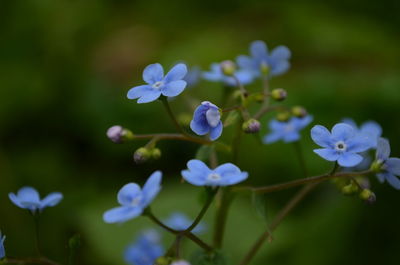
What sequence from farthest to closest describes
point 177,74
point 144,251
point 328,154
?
point 144,251 → point 177,74 → point 328,154

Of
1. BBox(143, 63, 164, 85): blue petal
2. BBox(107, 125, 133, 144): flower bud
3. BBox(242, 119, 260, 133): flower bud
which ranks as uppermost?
BBox(143, 63, 164, 85): blue petal

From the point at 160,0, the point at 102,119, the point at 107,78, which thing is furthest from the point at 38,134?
the point at 160,0

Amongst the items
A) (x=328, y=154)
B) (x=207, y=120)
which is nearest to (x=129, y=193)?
(x=207, y=120)

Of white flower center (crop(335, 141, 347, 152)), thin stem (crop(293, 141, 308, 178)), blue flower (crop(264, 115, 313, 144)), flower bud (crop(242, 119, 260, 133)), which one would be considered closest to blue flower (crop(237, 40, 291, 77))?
blue flower (crop(264, 115, 313, 144))

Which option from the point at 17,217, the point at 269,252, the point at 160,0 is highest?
the point at 160,0

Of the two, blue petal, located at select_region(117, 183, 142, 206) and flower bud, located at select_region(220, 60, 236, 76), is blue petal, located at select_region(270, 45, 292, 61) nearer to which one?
flower bud, located at select_region(220, 60, 236, 76)

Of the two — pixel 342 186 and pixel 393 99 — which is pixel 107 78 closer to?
pixel 393 99

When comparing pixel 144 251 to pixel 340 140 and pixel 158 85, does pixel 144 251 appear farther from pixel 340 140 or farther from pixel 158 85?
pixel 340 140
